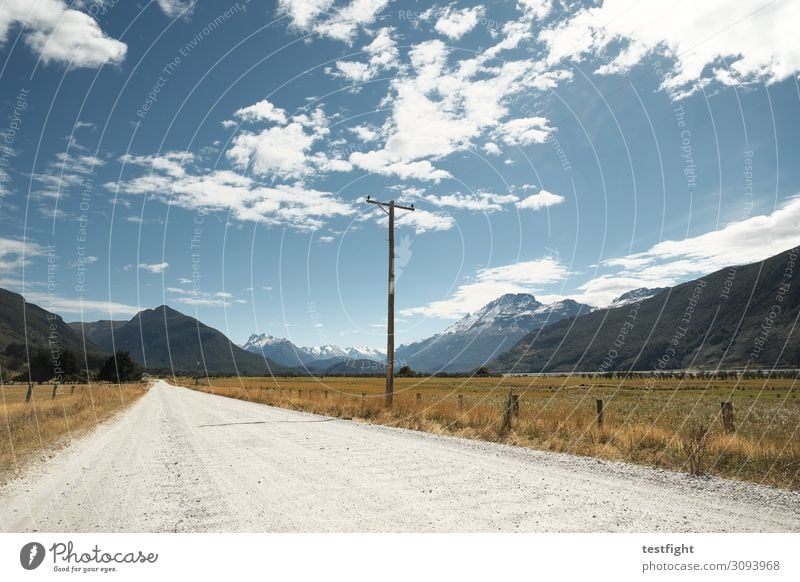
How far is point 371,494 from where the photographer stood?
22.3 feet

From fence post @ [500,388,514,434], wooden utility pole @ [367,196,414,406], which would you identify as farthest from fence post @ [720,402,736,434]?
wooden utility pole @ [367,196,414,406]

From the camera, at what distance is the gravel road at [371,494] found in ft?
18.1

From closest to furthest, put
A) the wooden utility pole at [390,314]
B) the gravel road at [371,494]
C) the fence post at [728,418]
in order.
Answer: the gravel road at [371,494], the fence post at [728,418], the wooden utility pole at [390,314]

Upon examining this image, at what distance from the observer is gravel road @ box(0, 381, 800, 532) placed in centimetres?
552

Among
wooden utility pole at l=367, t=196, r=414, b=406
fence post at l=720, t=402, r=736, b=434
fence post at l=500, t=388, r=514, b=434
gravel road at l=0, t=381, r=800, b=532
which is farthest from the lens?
wooden utility pole at l=367, t=196, r=414, b=406

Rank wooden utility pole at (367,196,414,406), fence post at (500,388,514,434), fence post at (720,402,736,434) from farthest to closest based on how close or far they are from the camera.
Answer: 1. wooden utility pole at (367,196,414,406)
2. fence post at (500,388,514,434)
3. fence post at (720,402,736,434)

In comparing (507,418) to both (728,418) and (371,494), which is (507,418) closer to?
(728,418)

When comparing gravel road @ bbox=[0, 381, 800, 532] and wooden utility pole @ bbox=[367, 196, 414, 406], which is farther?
wooden utility pole @ bbox=[367, 196, 414, 406]

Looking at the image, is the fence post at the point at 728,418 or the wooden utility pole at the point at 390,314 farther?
the wooden utility pole at the point at 390,314

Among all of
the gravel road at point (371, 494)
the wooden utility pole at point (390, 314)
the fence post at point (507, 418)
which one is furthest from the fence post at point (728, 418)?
the wooden utility pole at point (390, 314)

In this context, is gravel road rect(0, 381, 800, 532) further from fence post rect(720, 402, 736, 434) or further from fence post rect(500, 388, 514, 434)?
fence post rect(720, 402, 736, 434)

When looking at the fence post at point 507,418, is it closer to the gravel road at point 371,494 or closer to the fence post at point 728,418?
the gravel road at point 371,494

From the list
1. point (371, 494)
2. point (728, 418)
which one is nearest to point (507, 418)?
point (728, 418)

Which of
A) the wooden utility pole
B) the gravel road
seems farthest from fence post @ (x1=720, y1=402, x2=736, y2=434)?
the wooden utility pole
